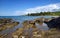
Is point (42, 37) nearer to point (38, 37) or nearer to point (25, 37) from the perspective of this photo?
point (38, 37)

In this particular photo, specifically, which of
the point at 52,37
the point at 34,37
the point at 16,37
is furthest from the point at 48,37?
the point at 16,37

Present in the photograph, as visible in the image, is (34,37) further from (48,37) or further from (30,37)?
(48,37)

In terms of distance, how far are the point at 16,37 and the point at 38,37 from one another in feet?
11.6

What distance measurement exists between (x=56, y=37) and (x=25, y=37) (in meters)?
4.86

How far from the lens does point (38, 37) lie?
61.5 feet

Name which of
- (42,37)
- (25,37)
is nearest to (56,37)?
(42,37)

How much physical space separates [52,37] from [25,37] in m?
4.27

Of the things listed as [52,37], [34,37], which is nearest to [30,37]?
[34,37]

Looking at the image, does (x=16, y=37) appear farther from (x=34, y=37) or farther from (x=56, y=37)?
(x=56, y=37)

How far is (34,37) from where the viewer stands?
18.9 m

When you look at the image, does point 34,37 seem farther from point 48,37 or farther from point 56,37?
point 56,37

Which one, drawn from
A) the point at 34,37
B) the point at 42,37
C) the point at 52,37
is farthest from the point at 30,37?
the point at 52,37

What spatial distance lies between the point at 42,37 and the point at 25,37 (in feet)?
8.97

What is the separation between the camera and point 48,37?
59.8 feet
